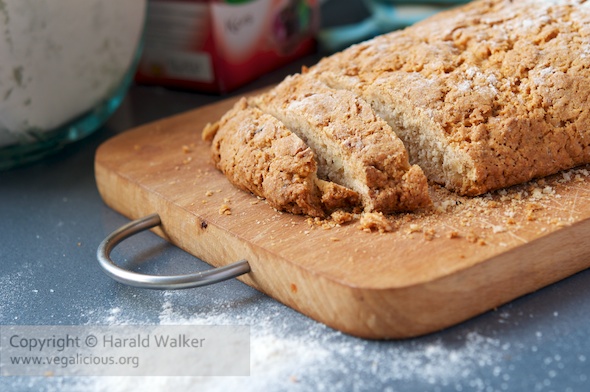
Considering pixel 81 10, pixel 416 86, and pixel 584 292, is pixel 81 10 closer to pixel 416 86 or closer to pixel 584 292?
pixel 416 86

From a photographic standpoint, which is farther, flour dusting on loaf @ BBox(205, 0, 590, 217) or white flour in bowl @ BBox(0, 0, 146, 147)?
white flour in bowl @ BBox(0, 0, 146, 147)

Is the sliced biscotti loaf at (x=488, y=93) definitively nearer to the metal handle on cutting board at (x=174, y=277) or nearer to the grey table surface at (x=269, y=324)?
the grey table surface at (x=269, y=324)

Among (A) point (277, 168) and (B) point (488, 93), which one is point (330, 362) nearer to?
(A) point (277, 168)

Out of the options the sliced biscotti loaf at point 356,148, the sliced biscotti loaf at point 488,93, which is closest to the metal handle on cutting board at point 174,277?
the sliced biscotti loaf at point 356,148

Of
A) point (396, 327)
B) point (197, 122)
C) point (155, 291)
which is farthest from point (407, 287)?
point (197, 122)

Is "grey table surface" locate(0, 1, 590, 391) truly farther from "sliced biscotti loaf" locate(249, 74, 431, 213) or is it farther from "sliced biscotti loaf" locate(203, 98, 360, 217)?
"sliced biscotti loaf" locate(249, 74, 431, 213)

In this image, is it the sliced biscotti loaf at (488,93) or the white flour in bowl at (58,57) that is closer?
the sliced biscotti loaf at (488,93)

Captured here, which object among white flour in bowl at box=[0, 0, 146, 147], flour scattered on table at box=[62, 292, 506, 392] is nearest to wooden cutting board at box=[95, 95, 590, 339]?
flour scattered on table at box=[62, 292, 506, 392]
